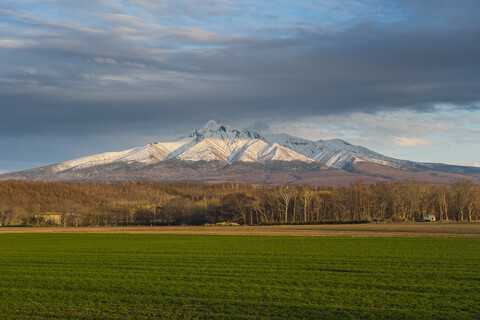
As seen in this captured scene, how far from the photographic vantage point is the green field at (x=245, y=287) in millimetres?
17766

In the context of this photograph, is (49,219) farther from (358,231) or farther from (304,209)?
(358,231)

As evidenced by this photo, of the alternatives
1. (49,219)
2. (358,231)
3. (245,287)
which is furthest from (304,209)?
(245,287)

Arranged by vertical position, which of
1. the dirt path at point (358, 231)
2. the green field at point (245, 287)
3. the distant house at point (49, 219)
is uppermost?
the green field at point (245, 287)

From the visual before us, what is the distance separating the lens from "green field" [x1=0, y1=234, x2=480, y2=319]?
58.3 ft

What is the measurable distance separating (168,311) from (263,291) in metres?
4.98

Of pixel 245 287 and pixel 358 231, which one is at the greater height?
pixel 245 287

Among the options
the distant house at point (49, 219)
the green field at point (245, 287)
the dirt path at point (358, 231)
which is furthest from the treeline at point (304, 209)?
the green field at point (245, 287)

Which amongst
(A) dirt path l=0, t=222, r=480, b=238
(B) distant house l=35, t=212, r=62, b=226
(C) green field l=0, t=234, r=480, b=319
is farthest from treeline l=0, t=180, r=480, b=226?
(C) green field l=0, t=234, r=480, b=319

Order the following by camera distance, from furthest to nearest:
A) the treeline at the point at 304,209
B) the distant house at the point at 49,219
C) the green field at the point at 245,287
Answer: the distant house at the point at 49,219
the treeline at the point at 304,209
the green field at the point at 245,287

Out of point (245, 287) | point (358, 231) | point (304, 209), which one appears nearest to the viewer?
point (245, 287)

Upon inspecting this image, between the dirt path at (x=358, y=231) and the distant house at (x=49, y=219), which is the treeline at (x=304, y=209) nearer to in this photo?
the distant house at (x=49, y=219)

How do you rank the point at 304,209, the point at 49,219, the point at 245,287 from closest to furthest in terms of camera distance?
the point at 245,287, the point at 304,209, the point at 49,219

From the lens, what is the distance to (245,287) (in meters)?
22.3

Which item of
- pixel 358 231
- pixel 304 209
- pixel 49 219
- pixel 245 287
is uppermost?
pixel 245 287
